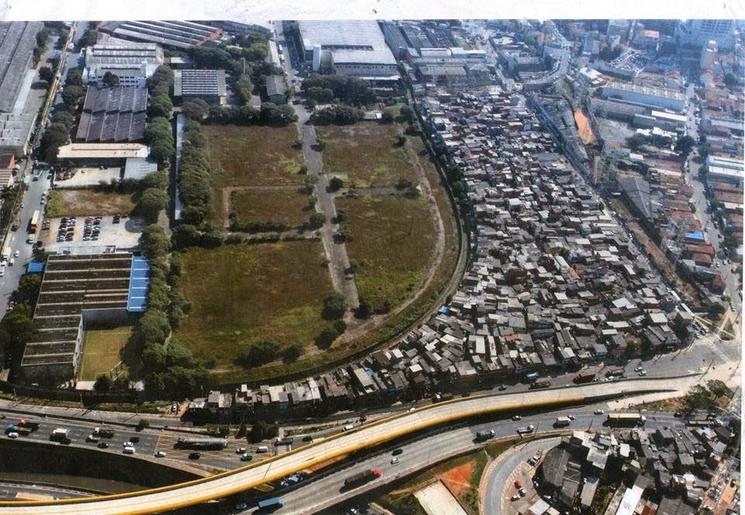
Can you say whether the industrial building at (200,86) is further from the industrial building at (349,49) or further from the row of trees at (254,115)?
the industrial building at (349,49)

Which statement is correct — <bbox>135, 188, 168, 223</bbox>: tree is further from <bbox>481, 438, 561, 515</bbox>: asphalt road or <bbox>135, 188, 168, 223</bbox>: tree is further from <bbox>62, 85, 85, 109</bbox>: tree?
<bbox>481, 438, 561, 515</bbox>: asphalt road

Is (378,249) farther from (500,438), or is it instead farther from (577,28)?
(577,28)

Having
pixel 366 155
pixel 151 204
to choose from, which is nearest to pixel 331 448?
pixel 151 204

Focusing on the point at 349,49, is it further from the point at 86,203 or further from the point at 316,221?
the point at 86,203

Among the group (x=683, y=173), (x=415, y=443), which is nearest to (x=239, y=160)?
(x=415, y=443)

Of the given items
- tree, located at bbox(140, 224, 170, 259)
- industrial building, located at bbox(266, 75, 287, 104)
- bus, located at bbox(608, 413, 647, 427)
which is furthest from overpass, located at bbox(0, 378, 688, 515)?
industrial building, located at bbox(266, 75, 287, 104)
